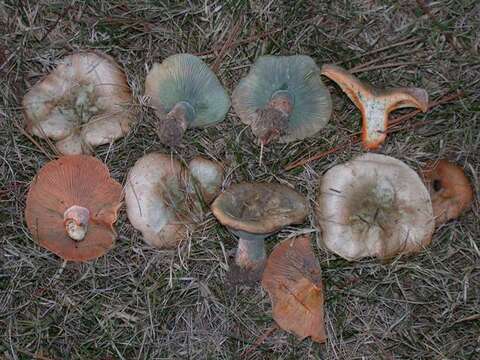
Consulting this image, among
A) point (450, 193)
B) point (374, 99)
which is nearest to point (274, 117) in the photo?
point (374, 99)

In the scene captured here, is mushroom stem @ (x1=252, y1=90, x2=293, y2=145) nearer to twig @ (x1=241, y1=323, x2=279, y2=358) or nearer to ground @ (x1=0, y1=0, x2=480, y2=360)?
ground @ (x1=0, y1=0, x2=480, y2=360)

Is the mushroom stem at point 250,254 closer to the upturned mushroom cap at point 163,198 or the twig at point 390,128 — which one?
the upturned mushroom cap at point 163,198

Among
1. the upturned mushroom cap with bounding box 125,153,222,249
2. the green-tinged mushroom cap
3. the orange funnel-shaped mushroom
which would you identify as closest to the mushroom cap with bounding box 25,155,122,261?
the upturned mushroom cap with bounding box 125,153,222,249

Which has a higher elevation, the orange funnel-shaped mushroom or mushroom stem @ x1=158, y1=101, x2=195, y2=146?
the orange funnel-shaped mushroom

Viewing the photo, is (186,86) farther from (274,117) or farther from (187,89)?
(274,117)

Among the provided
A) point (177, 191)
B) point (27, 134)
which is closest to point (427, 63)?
point (177, 191)

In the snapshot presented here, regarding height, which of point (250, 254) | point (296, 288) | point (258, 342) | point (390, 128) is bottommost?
point (258, 342)

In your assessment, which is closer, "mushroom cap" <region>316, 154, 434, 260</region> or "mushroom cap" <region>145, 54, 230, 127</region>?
"mushroom cap" <region>316, 154, 434, 260</region>
